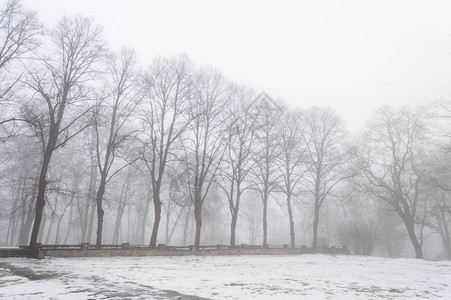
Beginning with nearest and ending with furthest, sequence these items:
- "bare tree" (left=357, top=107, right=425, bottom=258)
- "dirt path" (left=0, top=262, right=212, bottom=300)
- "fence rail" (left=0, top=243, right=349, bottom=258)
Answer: "dirt path" (left=0, top=262, right=212, bottom=300) → "fence rail" (left=0, top=243, right=349, bottom=258) → "bare tree" (left=357, top=107, right=425, bottom=258)

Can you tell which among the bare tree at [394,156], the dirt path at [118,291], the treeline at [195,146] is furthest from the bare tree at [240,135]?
the dirt path at [118,291]

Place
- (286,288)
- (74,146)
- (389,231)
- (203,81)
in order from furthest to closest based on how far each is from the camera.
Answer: (389,231) → (74,146) → (203,81) → (286,288)

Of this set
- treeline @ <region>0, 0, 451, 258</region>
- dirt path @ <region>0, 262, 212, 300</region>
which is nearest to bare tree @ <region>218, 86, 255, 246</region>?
treeline @ <region>0, 0, 451, 258</region>

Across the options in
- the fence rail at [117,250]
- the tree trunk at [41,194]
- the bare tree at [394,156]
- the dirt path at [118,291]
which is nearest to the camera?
the dirt path at [118,291]

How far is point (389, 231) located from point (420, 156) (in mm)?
14189

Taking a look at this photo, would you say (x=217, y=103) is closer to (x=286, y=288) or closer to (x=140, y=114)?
(x=140, y=114)

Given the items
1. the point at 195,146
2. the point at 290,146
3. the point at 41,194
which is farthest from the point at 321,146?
the point at 41,194

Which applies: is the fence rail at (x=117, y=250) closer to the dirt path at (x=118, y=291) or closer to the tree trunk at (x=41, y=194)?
the tree trunk at (x=41, y=194)

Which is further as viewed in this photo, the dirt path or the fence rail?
the fence rail

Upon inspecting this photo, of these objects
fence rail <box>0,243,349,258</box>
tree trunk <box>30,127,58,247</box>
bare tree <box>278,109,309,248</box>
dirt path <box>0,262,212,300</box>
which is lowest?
fence rail <box>0,243,349,258</box>

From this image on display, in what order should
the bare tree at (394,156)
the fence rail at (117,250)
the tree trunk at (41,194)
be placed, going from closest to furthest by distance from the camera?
the fence rail at (117,250), the tree trunk at (41,194), the bare tree at (394,156)

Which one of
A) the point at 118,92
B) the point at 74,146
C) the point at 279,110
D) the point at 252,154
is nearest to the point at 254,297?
the point at 118,92

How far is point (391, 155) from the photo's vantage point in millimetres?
27828

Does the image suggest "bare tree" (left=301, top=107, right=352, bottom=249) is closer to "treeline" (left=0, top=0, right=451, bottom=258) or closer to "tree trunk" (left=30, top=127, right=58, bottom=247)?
"treeline" (left=0, top=0, right=451, bottom=258)
